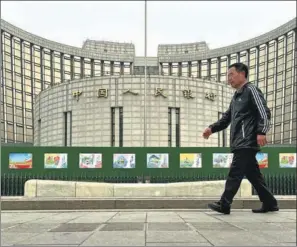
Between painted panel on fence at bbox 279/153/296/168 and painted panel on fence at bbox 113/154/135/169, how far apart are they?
5.97m

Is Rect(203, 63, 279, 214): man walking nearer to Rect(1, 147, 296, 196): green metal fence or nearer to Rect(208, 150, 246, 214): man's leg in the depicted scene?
Rect(208, 150, 246, 214): man's leg

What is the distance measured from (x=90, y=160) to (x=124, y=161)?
4.45ft

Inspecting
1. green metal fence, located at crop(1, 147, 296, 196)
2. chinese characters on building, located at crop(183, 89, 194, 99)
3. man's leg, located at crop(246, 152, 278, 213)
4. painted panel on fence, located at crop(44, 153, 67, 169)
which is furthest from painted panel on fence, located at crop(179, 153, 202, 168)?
chinese characters on building, located at crop(183, 89, 194, 99)

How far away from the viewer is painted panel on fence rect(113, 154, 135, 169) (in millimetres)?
17000

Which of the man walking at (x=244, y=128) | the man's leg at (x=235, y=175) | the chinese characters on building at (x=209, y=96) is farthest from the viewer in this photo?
the chinese characters on building at (x=209, y=96)

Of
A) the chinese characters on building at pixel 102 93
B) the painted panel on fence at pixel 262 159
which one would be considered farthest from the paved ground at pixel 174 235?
the chinese characters on building at pixel 102 93

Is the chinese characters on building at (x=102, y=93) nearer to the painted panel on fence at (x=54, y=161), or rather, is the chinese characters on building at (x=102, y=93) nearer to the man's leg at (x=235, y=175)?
the painted panel on fence at (x=54, y=161)

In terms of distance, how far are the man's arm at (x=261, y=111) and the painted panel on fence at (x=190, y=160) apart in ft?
40.3

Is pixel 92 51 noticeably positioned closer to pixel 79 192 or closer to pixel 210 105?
pixel 210 105

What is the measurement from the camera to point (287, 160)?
1702cm

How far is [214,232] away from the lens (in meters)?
4.45

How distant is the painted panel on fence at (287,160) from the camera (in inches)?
669

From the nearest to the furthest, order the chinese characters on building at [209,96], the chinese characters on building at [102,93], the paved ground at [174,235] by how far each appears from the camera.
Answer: the paved ground at [174,235]
the chinese characters on building at [102,93]
the chinese characters on building at [209,96]

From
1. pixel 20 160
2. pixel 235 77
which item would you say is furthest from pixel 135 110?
pixel 235 77
